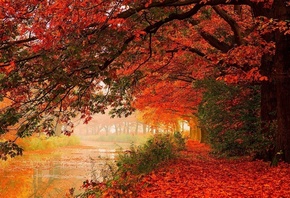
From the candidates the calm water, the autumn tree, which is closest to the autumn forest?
the autumn tree

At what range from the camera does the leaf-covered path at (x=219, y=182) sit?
29.1 feet

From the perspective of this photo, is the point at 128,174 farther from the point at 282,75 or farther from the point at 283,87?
the point at 282,75

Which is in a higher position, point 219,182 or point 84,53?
point 84,53

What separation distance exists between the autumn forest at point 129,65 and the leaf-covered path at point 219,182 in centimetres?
19

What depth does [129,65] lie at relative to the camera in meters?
12.6

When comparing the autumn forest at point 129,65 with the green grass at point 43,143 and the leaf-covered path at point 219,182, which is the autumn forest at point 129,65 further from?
the green grass at point 43,143

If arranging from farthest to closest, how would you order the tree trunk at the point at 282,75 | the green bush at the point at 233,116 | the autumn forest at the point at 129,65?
the green bush at the point at 233,116, the tree trunk at the point at 282,75, the autumn forest at the point at 129,65

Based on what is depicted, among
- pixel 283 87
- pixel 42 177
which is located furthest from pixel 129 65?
pixel 42 177

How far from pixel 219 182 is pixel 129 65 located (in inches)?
197

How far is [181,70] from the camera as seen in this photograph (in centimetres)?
2322

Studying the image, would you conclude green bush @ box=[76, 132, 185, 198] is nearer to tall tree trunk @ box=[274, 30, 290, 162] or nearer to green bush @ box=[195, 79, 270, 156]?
green bush @ box=[195, 79, 270, 156]

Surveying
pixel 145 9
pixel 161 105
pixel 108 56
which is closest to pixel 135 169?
pixel 108 56

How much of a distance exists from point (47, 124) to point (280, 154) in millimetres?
7815

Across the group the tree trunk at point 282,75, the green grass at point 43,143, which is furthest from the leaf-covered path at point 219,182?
the green grass at point 43,143
